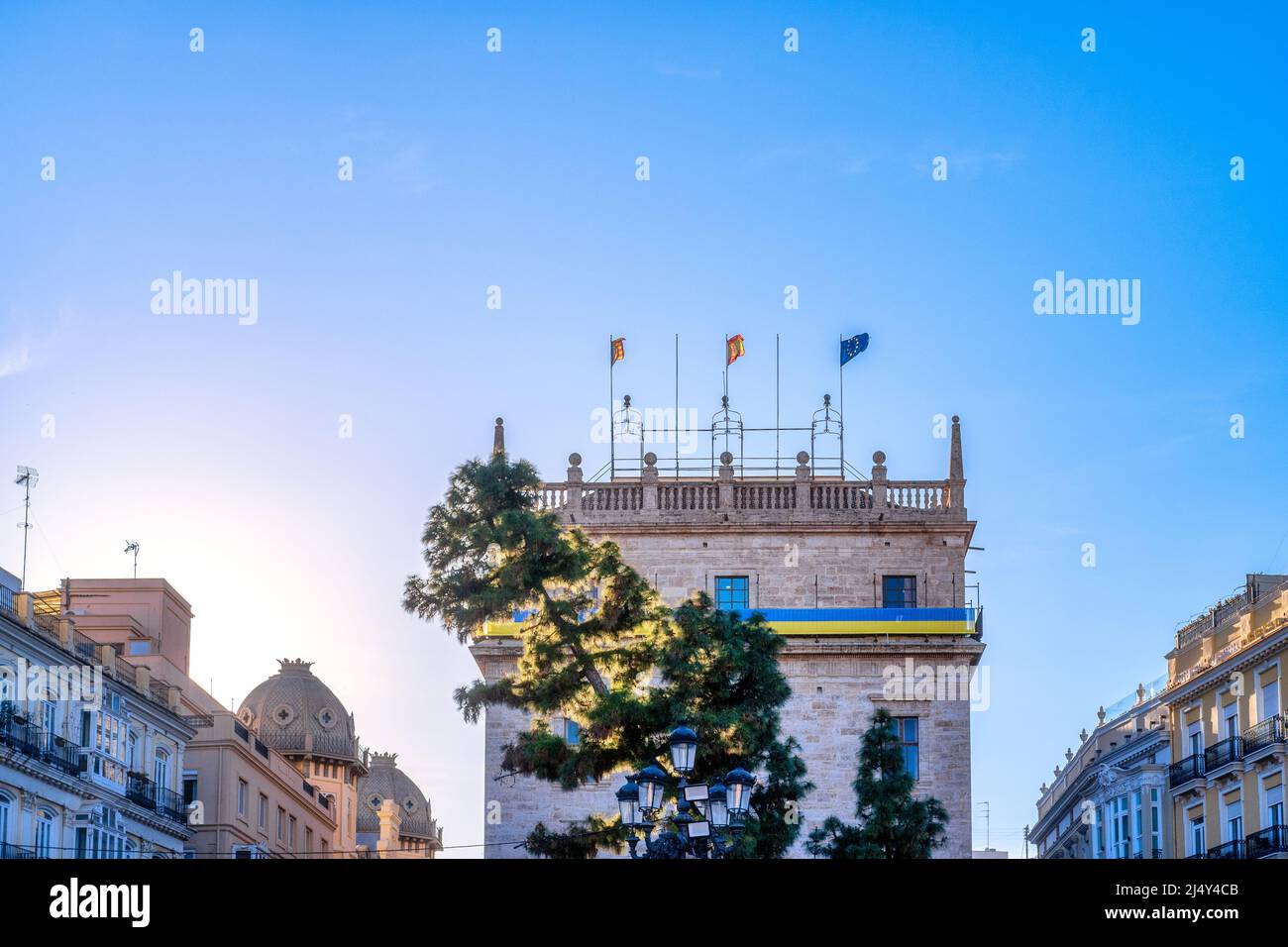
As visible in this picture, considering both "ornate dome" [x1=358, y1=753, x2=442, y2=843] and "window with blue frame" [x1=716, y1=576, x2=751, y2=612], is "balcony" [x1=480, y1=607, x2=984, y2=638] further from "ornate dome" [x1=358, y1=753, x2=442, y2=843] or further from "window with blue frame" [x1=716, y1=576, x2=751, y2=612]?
"ornate dome" [x1=358, y1=753, x2=442, y2=843]

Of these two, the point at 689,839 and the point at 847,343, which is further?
the point at 847,343

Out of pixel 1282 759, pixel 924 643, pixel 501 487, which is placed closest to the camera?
pixel 501 487

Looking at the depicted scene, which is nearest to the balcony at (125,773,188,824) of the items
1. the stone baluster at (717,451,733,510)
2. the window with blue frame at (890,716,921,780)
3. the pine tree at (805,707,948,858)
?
the stone baluster at (717,451,733,510)

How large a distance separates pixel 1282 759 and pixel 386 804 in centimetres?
5297

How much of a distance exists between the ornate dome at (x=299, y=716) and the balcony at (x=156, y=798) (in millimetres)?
28594

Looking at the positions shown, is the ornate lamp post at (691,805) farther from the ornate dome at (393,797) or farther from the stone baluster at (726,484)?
the ornate dome at (393,797)

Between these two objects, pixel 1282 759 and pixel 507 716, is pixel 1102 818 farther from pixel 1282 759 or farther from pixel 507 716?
pixel 507 716

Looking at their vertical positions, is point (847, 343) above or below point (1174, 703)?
above

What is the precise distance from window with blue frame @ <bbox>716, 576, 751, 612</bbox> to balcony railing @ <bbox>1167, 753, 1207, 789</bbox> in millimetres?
12034

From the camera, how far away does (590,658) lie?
3369 cm

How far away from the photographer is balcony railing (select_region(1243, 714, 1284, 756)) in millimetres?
44781

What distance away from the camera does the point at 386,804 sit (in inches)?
3531
